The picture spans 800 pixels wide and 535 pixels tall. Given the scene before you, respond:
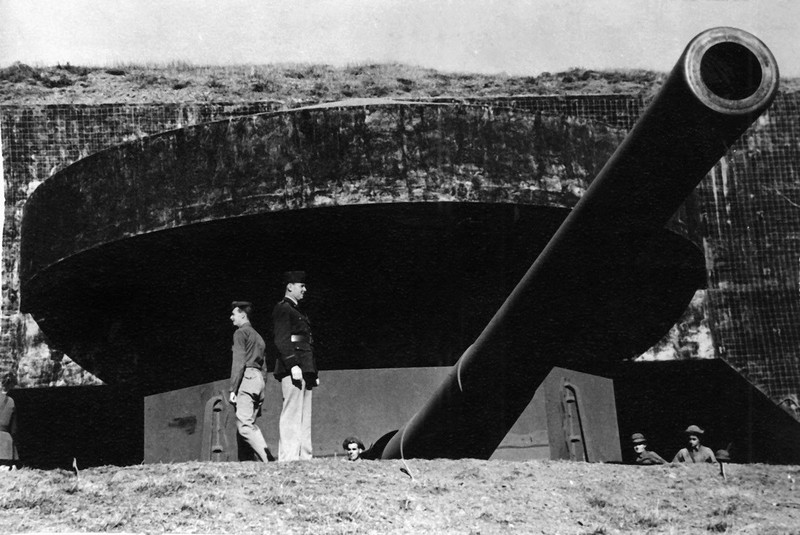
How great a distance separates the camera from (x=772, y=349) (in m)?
Result: 14.0

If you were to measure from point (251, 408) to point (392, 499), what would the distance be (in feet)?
6.20

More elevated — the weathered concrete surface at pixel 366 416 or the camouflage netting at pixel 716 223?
the camouflage netting at pixel 716 223

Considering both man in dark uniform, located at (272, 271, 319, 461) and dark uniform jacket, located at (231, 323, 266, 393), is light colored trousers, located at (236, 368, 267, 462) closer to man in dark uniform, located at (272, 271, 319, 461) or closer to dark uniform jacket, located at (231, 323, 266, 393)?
dark uniform jacket, located at (231, 323, 266, 393)

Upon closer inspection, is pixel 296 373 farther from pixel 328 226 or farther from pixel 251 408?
pixel 328 226

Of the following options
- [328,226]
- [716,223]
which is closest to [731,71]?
[328,226]

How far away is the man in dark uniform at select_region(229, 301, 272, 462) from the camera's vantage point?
9219 millimetres

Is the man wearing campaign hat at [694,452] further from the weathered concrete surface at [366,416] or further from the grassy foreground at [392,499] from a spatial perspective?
the grassy foreground at [392,499]

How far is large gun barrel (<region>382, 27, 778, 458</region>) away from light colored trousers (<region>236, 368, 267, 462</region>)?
3.00 ft

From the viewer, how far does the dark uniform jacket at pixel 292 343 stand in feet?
29.8

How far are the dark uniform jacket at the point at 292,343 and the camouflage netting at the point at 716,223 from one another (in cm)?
460

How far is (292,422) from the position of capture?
906 cm

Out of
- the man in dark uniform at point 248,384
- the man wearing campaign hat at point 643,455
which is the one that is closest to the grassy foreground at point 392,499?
the man in dark uniform at point 248,384

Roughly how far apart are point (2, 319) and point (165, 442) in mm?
3181

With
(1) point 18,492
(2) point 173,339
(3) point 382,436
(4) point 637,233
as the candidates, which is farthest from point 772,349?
(1) point 18,492
